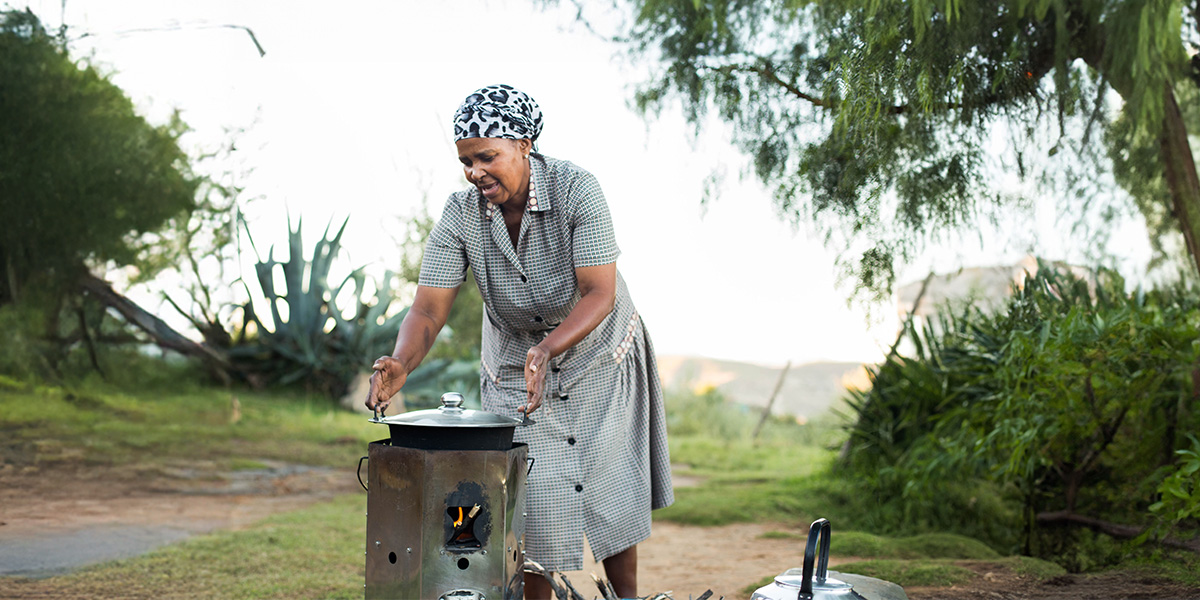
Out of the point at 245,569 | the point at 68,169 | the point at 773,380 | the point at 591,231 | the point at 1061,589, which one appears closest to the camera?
the point at 591,231

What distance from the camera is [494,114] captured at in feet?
7.07

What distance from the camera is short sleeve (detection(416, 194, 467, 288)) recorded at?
8.02 feet

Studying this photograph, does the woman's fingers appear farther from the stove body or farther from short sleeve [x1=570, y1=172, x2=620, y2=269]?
short sleeve [x1=570, y1=172, x2=620, y2=269]

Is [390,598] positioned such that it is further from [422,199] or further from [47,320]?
[422,199]

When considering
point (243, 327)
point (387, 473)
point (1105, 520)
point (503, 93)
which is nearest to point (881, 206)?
point (1105, 520)

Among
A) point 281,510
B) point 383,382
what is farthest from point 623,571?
point 281,510

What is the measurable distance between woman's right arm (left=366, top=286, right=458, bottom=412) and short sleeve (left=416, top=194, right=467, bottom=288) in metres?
0.03

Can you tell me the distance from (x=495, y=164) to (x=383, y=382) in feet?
1.84

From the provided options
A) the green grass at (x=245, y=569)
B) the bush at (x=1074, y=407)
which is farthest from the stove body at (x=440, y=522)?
the bush at (x=1074, y=407)

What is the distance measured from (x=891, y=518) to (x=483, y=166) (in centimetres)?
375

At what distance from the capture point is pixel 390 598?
196cm

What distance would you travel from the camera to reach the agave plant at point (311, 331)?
8.73 m

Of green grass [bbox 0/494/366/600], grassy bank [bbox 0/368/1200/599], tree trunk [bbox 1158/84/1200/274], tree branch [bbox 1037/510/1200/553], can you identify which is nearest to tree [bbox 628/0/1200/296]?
tree trunk [bbox 1158/84/1200/274]

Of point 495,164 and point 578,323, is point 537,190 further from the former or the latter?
point 578,323
